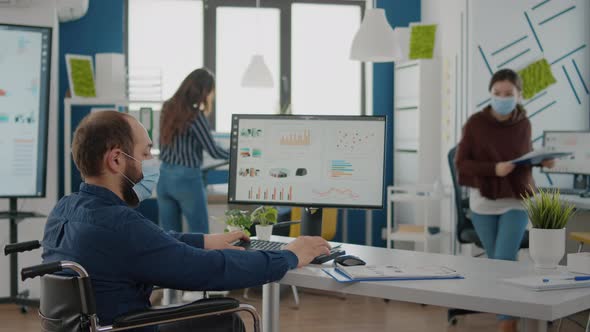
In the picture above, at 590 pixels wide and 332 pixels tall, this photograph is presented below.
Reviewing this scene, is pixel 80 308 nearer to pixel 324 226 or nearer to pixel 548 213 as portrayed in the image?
pixel 548 213

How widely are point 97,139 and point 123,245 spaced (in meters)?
0.28

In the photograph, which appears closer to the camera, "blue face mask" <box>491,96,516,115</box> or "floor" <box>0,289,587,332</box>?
"blue face mask" <box>491,96,516,115</box>

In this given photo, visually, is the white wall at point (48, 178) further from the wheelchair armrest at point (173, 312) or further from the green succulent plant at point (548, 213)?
the green succulent plant at point (548, 213)

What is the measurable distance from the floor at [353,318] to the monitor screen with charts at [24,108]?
2.53 ft

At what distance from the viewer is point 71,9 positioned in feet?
16.5

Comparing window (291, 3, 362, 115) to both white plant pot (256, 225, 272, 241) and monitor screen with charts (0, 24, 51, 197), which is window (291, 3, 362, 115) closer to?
monitor screen with charts (0, 24, 51, 197)

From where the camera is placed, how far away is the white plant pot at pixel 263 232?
2.56 metres

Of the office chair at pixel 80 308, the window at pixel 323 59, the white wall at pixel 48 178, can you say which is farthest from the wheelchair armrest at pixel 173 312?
the window at pixel 323 59

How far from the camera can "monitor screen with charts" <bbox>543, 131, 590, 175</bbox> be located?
467cm

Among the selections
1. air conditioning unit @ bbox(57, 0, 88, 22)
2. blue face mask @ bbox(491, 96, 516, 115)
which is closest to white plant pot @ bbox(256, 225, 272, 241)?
blue face mask @ bbox(491, 96, 516, 115)

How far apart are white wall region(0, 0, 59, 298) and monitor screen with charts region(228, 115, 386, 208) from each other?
2.37m

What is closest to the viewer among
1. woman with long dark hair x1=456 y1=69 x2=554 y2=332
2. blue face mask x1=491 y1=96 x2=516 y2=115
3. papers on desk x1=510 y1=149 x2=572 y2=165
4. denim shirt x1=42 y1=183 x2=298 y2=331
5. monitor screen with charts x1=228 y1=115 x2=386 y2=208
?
denim shirt x1=42 y1=183 x2=298 y2=331

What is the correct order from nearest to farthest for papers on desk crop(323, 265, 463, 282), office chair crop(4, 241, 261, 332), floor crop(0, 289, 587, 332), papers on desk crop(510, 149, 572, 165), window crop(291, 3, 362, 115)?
office chair crop(4, 241, 261, 332)
papers on desk crop(323, 265, 463, 282)
papers on desk crop(510, 149, 572, 165)
floor crop(0, 289, 587, 332)
window crop(291, 3, 362, 115)

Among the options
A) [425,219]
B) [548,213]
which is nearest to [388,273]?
[548,213]
